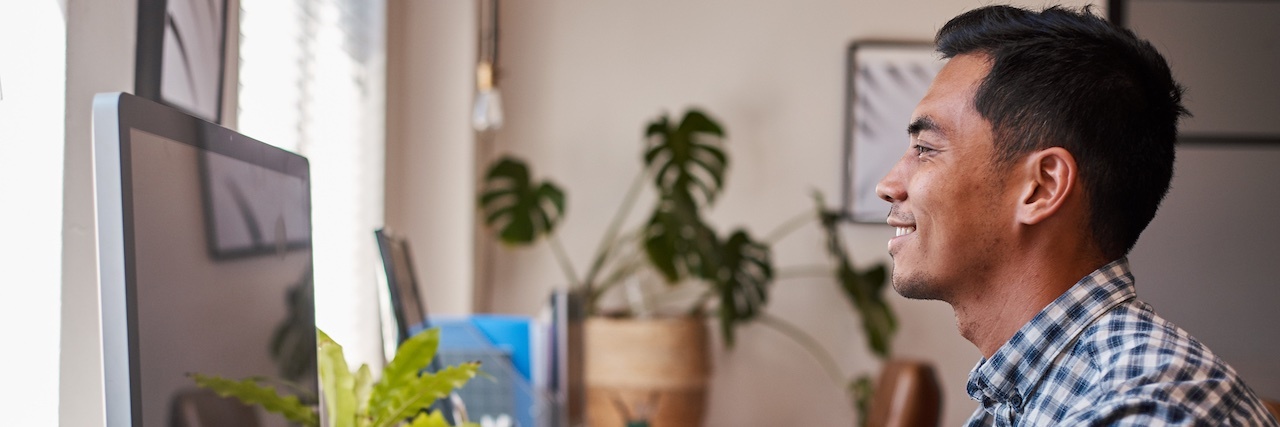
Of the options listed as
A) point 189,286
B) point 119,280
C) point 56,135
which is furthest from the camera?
point 56,135

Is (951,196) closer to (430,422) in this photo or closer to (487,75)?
(430,422)

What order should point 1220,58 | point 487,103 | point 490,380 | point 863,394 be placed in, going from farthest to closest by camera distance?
point 863,394 → point 487,103 → point 490,380 → point 1220,58

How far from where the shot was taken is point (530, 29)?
3.94 metres

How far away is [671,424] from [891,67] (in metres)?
1.53

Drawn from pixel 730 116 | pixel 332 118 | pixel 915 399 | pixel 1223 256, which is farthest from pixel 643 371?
pixel 1223 256

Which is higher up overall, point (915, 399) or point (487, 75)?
point (487, 75)

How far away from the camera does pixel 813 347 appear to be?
3.96m

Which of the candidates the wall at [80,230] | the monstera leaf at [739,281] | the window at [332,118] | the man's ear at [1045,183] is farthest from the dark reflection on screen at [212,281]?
the monstera leaf at [739,281]

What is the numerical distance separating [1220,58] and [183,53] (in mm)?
1540

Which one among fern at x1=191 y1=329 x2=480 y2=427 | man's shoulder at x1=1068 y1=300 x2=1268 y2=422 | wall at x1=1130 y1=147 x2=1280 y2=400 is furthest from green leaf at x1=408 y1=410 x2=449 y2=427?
wall at x1=1130 y1=147 x2=1280 y2=400

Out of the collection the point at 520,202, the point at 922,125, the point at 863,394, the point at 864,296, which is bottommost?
the point at 863,394

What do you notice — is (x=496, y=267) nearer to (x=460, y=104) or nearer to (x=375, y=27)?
(x=460, y=104)

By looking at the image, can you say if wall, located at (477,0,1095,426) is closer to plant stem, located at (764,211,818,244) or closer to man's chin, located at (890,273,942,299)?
plant stem, located at (764,211,818,244)

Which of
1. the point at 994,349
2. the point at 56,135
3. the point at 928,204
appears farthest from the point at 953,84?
the point at 56,135
